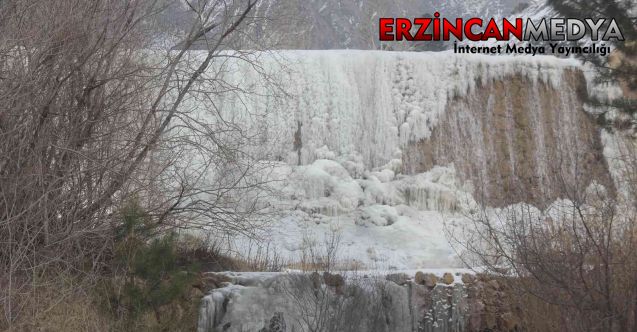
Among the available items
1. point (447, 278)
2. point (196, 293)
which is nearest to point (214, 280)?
point (196, 293)

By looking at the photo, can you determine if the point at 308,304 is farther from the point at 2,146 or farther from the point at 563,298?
the point at 2,146

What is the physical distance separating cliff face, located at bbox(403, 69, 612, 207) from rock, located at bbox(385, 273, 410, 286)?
7686 millimetres

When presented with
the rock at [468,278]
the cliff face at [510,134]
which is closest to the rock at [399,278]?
the rock at [468,278]

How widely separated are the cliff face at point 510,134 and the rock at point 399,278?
769cm

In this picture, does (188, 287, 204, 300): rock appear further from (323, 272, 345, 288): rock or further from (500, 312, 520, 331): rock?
(500, 312, 520, 331): rock

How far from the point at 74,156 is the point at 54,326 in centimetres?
166

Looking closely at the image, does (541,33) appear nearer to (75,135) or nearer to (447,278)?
(447,278)

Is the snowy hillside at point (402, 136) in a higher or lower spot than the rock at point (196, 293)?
higher

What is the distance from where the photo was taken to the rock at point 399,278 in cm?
795

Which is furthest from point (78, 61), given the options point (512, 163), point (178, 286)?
point (512, 163)

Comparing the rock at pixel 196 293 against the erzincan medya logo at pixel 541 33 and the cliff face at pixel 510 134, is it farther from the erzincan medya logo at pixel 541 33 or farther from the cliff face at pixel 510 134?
→ the cliff face at pixel 510 134

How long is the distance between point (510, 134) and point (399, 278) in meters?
9.50

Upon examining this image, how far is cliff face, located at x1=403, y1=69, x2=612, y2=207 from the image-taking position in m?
16.0

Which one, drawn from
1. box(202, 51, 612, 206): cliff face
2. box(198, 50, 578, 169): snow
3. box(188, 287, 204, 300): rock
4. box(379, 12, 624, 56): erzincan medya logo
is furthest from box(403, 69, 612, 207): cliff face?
box(188, 287, 204, 300): rock
